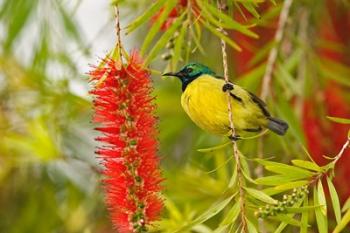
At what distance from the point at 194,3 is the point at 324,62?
0.98 m

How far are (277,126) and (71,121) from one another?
1.00 metres

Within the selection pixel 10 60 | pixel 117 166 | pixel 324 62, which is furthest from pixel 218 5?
pixel 10 60

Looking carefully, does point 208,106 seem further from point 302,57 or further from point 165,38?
point 302,57

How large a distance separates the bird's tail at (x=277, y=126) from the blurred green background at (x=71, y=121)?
9.6 inches

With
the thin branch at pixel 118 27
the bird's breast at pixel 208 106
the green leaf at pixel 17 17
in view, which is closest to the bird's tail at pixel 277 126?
the bird's breast at pixel 208 106

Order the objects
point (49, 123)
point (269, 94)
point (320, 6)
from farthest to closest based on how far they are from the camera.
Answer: point (49, 123) < point (320, 6) < point (269, 94)

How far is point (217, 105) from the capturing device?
1370 millimetres

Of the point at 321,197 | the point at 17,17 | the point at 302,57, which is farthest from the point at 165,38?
the point at 17,17

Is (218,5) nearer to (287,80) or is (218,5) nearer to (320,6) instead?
(287,80)

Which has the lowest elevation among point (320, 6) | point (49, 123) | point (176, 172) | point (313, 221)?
point (313, 221)

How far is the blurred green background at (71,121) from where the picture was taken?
1979 millimetres

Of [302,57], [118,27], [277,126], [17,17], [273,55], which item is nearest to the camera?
[118,27]

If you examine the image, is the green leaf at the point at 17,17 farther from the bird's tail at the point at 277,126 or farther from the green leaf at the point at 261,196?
the green leaf at the point at 261,196

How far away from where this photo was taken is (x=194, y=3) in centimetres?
128
